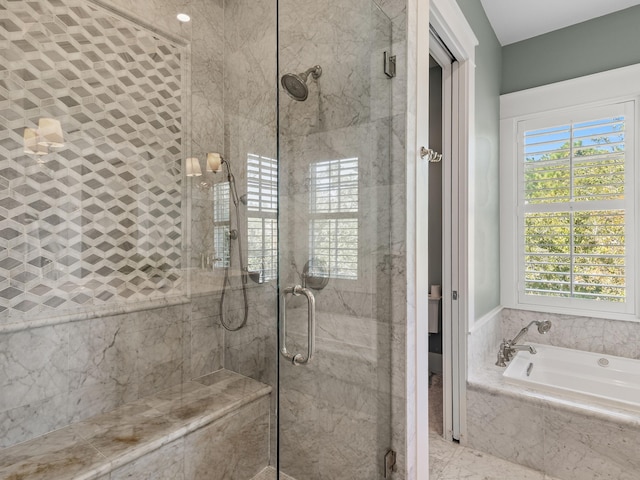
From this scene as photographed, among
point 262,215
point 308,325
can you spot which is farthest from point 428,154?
point 308,325

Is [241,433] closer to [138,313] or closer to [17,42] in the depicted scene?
[138,313]

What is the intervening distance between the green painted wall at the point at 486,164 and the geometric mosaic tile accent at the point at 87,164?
6.05 feet

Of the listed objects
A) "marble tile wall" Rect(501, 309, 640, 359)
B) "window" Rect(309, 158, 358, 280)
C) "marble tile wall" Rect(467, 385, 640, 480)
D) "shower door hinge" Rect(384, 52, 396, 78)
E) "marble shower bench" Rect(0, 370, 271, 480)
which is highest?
"shower door hinge" Rect(384, 52, 396, 78)

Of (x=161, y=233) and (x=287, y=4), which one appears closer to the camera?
(x=287, y=4)

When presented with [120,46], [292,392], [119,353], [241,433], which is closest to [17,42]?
[120,46]

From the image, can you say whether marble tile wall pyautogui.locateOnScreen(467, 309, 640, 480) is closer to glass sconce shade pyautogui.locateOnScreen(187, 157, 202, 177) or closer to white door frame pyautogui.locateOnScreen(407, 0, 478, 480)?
white door frame pyautogui.locateOnScreen(407, 0, 478, 480)

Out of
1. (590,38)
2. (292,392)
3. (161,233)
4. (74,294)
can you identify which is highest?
(590,38)

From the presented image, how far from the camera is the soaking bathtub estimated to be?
2.21m

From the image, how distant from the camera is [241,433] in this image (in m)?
1.61

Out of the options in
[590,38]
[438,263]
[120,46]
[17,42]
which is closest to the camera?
[17,42]

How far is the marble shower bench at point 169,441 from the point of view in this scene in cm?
123

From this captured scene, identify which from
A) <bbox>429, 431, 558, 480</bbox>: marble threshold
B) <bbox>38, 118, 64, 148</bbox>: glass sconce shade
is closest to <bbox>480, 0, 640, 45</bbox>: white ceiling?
<bbox>38, 118, 64, 148</bbox>: glass sconce shade

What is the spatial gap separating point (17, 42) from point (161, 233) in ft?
3.03

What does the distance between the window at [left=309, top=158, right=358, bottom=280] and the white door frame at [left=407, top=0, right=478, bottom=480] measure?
0.83 ft
